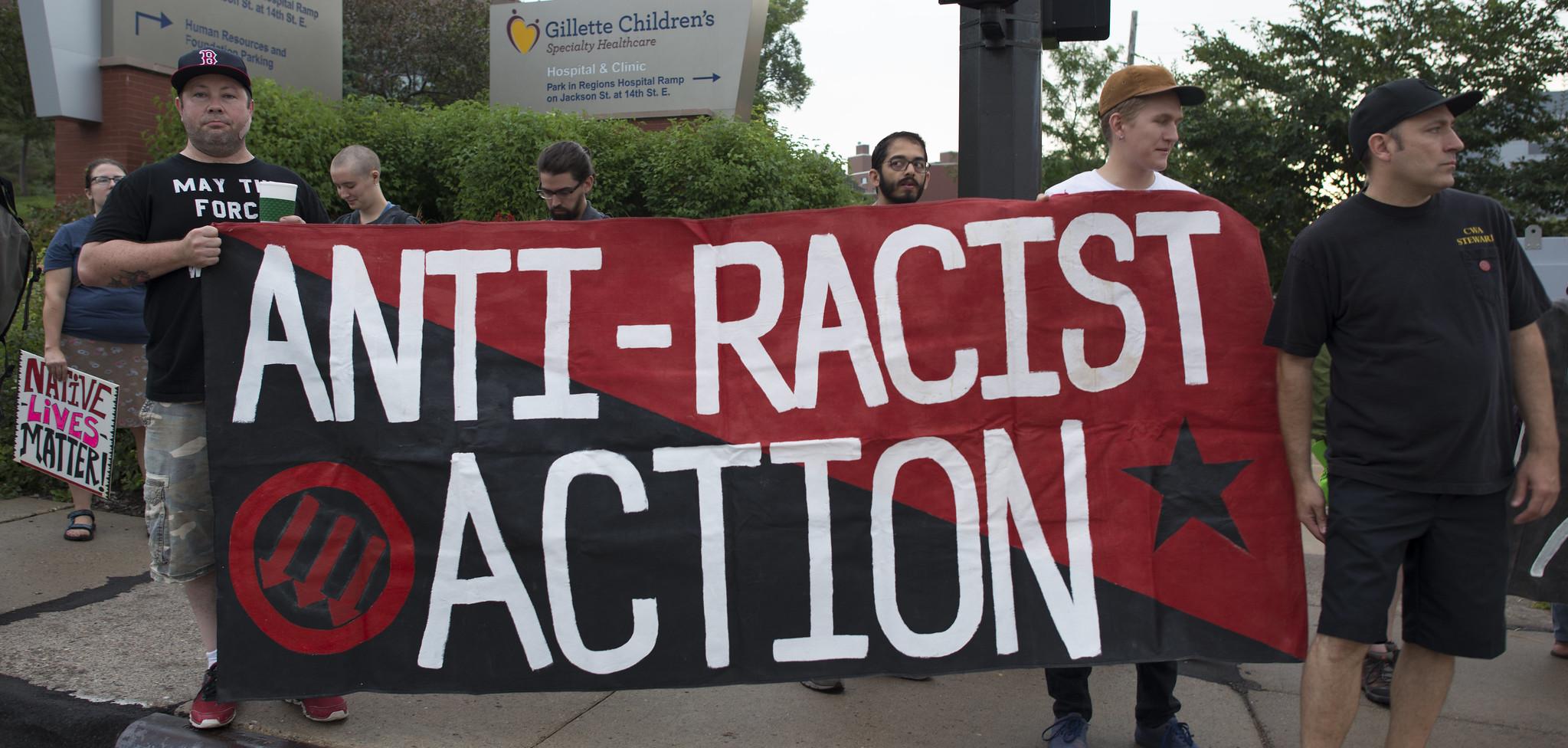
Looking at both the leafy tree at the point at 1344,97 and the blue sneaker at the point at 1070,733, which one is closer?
the blue sneaker at the point at 1070,733

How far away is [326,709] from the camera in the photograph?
355cm

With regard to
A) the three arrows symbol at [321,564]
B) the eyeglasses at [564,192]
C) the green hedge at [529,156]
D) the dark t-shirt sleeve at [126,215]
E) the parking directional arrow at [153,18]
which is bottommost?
the three arrows symbol at [321,564]

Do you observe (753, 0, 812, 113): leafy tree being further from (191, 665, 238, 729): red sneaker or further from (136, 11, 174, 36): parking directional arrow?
(191, 665, 238, 729): red sneaker

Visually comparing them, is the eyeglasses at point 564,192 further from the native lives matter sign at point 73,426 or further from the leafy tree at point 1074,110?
the leafy tree at point 1074,110

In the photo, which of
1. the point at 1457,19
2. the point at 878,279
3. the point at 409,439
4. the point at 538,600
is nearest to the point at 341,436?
the point at 409,439

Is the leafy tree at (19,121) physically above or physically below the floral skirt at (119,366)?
above

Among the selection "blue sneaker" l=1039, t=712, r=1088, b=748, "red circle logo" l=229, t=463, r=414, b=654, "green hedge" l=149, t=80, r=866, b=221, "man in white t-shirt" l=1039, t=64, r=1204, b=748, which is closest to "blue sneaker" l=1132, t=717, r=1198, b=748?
"man in white t-shirt" l=1039, t=64, r=1204, b=748

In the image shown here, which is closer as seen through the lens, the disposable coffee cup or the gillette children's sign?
the disposable coffee cup

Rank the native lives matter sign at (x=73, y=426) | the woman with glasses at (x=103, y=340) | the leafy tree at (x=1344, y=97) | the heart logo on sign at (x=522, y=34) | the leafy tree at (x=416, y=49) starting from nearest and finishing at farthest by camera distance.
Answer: the native lives matter sign at (x=73, y=426) → the woman with glasses at (x=103, y=340) → the heart logo on sign at (x=522, y=34) → the leafy tree at (x=1344, y=97) → the leafy tree at (x=416, y=49)

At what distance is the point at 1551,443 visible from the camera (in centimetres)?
295

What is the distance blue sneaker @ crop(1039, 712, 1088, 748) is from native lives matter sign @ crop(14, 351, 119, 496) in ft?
14.4

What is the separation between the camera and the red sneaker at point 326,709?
3549 mm

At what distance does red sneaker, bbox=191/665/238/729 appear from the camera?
137 inches

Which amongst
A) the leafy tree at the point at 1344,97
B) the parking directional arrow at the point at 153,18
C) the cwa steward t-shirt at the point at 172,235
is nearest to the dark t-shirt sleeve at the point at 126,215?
the cwa steward t-shirt at the point at 172,235
